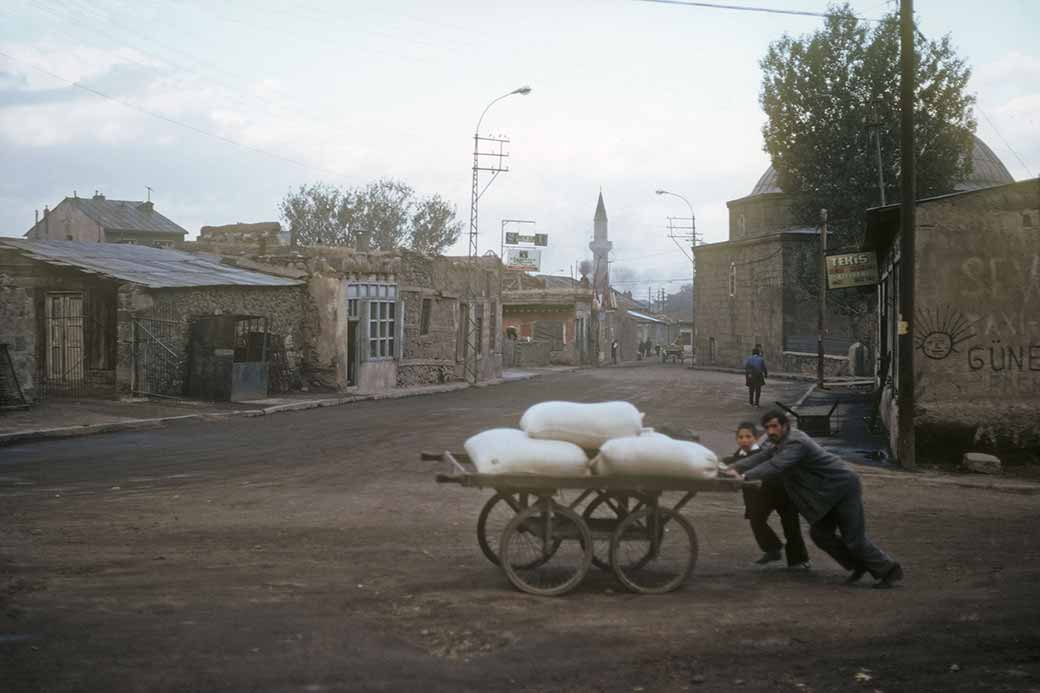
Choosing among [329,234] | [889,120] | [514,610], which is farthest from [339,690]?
[329,234]

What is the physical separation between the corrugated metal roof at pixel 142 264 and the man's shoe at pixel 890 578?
738 inches

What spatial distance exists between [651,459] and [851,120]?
1525 inches

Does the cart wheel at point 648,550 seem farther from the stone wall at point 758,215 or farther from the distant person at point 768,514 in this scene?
the stone wall at point 758,215

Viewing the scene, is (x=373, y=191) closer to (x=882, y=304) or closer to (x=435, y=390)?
(x=435, y=390)

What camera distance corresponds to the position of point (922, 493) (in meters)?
12.7

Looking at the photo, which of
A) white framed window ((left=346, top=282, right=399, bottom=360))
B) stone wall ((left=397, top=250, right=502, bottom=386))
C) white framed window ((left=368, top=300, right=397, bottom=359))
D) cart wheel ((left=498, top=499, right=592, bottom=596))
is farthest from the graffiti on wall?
stone wall ((left=397, top=250, right=502, bottom=386))

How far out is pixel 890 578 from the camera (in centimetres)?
744

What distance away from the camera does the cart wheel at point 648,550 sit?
7.14 meters

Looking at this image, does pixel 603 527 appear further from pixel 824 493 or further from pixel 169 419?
pixel 169 419

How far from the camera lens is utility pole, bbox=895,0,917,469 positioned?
1452 centimetres

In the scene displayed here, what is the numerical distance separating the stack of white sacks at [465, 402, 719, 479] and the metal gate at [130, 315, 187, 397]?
58.5 ft

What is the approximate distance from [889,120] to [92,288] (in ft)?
101

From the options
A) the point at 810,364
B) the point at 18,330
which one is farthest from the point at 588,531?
the point at 810,364

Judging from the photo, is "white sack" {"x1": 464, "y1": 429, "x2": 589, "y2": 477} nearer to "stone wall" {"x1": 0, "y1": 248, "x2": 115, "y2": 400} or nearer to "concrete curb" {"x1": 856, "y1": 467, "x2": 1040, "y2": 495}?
"concrete curb" {"x1": 856, "y1": 467, "x2": 1040, "y2": 495}
